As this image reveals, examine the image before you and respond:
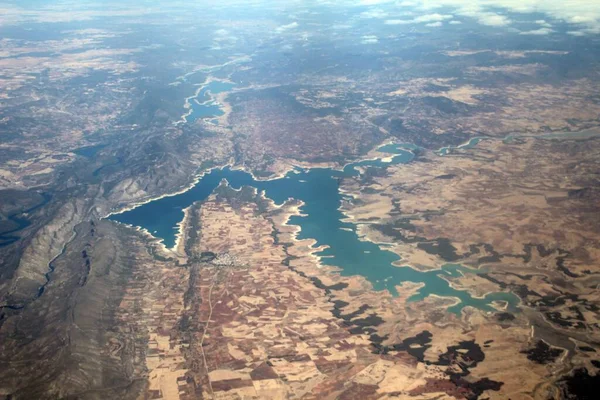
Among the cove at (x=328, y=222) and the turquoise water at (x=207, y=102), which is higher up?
the turquoise water at (x=207, y=102)

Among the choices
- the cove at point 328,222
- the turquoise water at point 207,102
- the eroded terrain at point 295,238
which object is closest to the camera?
the eroded terrain at point 295,238

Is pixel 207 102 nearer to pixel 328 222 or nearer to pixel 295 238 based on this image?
pixel 328 222

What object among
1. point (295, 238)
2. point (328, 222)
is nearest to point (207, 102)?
point (328, 222)

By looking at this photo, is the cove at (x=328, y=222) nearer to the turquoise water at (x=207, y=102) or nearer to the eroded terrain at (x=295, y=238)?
the eroded terrain at (x=295, y=238)

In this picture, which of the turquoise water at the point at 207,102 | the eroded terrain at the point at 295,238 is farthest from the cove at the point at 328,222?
the turquoise water at the point at 207,102

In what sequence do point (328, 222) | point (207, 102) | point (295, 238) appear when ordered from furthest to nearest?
point (207, 102) < point (328, 222) < point (295, 238)

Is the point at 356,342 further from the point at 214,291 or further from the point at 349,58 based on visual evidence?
the point at 349,58

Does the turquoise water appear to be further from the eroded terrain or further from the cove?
the cove
